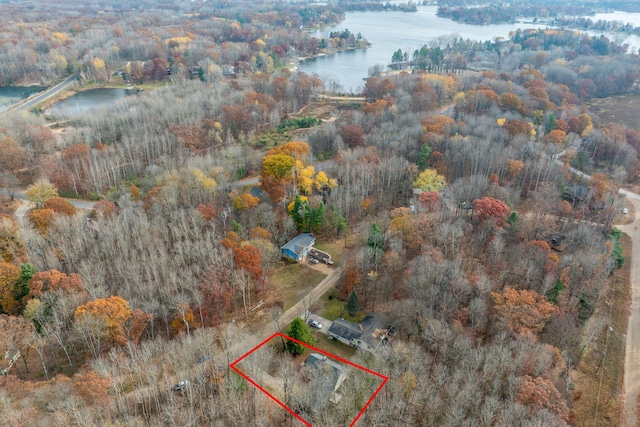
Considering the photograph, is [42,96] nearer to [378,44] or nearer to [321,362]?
[321,362]

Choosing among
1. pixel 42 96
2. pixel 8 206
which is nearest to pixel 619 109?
pixel 8 206

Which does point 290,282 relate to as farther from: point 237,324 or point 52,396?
point 52,396

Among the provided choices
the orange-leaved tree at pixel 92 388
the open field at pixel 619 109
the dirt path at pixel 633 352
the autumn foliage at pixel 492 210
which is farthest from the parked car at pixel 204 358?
the open field at pixel 619 109

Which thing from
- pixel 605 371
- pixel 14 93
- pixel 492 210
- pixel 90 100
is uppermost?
pixel 14 93

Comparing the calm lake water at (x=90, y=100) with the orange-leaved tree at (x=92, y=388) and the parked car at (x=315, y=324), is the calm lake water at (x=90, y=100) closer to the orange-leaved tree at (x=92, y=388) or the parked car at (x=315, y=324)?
the orange-leaved tree at (x=92, y=388)

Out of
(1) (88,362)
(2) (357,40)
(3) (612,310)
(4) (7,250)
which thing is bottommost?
(3) (612,310)

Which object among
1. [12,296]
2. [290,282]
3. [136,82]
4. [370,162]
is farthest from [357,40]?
[12,296]

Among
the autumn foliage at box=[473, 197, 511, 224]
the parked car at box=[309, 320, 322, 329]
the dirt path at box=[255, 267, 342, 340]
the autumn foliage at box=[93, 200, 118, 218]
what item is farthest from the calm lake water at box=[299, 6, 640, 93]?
the parked car at box=[309, 320, 322, 329]

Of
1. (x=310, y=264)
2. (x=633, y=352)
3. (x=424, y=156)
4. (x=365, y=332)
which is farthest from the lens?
(x=424, y=156)
